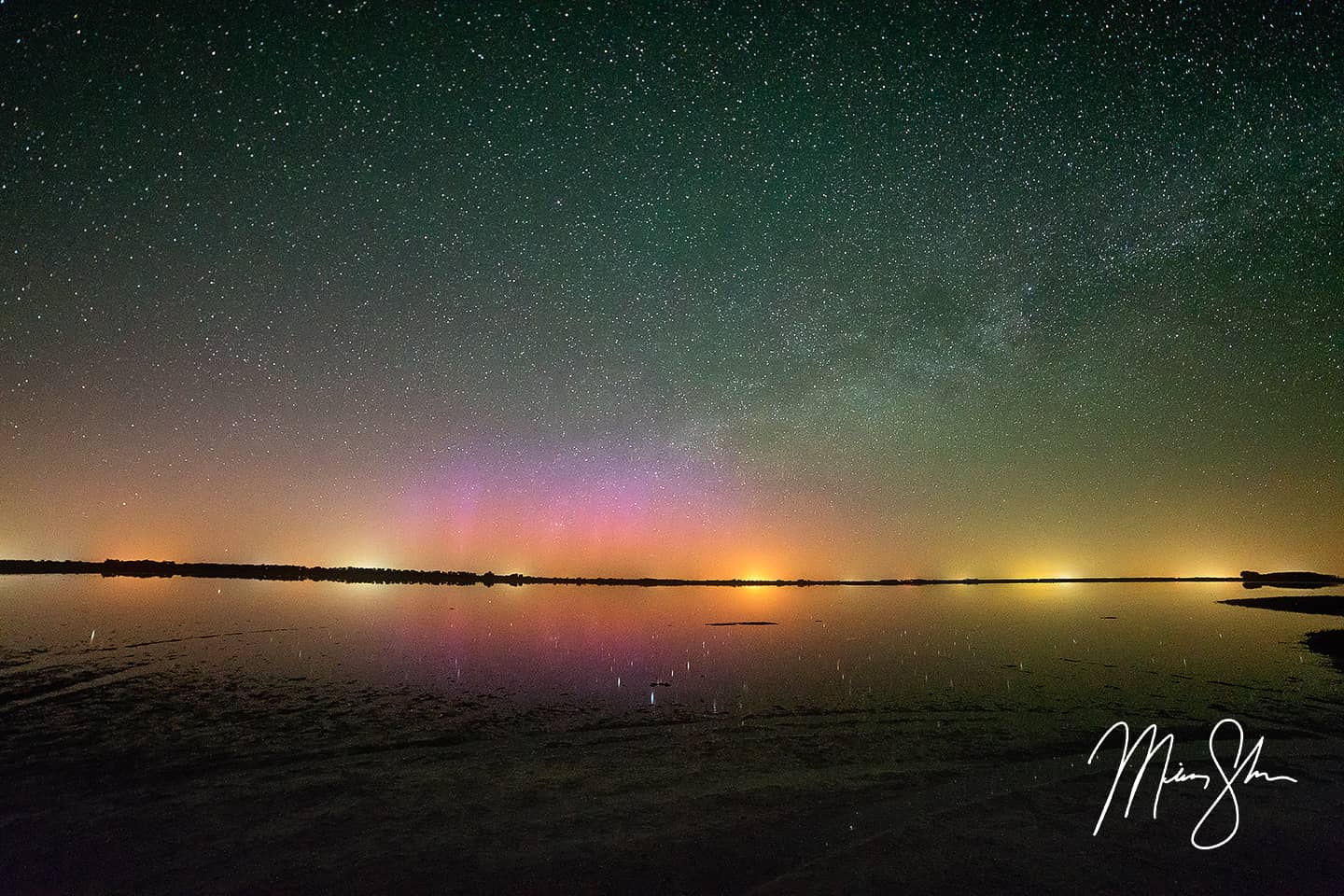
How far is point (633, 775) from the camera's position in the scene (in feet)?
40.4

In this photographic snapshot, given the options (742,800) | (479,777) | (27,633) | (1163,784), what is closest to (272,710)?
(479,777)

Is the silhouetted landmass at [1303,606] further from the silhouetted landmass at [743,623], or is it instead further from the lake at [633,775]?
the silhouetted landmass at [743,623]

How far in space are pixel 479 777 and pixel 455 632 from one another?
112 ft

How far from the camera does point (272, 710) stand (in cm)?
1772

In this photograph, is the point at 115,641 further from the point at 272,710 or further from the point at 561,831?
the point at 561,831

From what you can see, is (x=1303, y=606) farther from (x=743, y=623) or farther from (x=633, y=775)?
(x=633, y=775)
